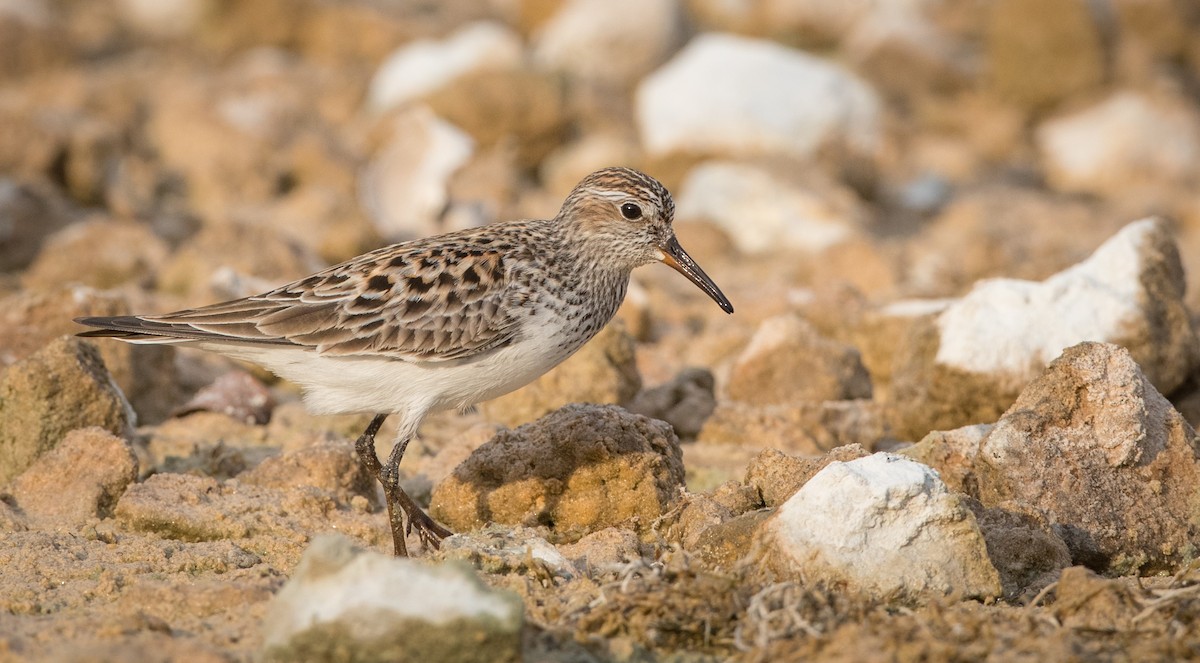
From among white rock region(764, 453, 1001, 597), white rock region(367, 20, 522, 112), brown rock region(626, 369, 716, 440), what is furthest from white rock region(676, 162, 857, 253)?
white rock region(764, 453, 1001, 597)

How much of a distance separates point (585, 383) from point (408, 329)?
5.95ft

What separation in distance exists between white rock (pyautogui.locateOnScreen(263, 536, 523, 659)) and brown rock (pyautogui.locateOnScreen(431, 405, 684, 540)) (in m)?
1.99

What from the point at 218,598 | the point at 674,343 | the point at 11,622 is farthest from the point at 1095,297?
the point at 11,622

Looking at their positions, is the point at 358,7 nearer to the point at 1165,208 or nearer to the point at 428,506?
the point at 1165,208

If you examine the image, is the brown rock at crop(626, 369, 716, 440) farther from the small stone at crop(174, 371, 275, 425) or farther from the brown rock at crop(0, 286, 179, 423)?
the brown rock at crop(0, 286, 179, 423)

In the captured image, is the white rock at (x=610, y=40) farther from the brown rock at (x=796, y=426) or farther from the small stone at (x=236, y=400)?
the brown rock at (x=796, y=426)

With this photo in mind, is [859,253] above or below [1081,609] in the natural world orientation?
below

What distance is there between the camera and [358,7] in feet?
61.5

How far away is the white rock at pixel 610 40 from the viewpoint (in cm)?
1745

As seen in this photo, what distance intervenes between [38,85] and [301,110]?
3.08 m

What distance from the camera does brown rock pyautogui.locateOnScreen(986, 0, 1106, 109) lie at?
1720 centimetres

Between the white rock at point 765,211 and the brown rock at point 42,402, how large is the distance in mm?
7333

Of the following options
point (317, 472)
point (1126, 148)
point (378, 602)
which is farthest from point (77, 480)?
point (1126, 148)

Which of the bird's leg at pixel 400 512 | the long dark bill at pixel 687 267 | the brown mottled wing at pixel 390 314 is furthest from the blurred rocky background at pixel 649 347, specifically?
the long dark bill at pixel 687 267
